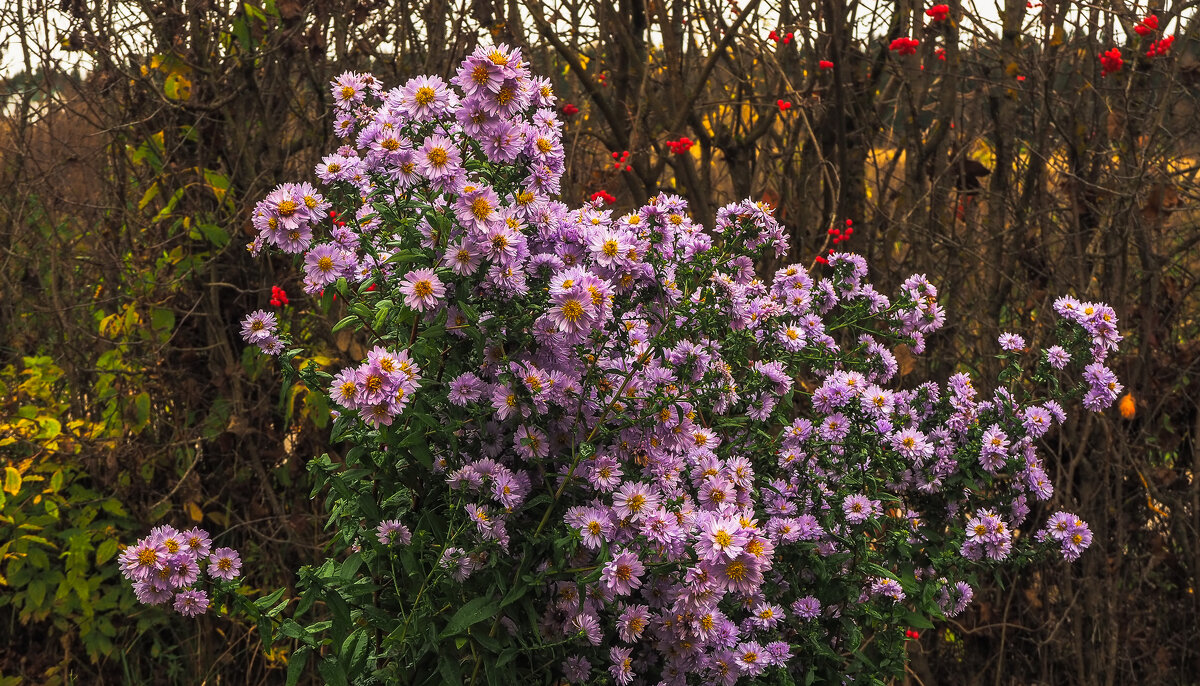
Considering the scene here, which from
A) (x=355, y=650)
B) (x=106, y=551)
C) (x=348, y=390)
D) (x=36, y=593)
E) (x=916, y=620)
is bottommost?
(x=36, y=593)

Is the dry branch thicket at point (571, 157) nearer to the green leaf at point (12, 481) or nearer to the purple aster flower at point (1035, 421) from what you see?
the green leaf at point (12, 481)

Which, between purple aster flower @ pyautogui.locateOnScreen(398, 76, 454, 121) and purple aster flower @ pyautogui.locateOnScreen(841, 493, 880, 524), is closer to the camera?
purple aster flower @ pyautogui.locateOnScreen(398, 76, 454, 121)

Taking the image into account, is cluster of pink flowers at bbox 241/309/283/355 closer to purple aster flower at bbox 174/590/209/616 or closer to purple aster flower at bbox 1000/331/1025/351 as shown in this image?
purple aster flower at bbox 174/590/209/616

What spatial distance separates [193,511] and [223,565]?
191 cm

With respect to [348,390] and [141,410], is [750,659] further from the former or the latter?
[141,410]

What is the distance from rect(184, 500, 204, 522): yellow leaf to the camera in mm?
3801

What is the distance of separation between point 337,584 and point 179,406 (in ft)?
7.32

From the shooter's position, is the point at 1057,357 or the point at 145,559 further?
the point at 1057,357

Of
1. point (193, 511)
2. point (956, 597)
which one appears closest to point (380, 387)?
point (956, 597)

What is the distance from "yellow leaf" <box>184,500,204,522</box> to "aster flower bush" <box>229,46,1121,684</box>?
5.95 ft

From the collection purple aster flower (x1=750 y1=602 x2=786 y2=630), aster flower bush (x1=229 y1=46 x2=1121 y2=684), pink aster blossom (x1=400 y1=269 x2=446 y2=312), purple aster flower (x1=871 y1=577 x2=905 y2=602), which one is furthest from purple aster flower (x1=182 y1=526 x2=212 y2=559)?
purple aster flower (x1=871 y1=577 x2=905 y2=602)

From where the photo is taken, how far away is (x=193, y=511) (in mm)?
3809

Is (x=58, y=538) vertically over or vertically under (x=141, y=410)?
under

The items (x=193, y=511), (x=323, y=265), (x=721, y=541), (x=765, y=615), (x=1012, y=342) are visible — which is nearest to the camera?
(x=721, y=541)
